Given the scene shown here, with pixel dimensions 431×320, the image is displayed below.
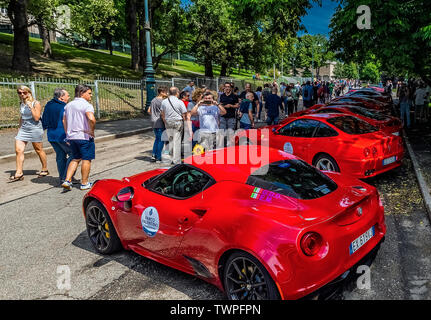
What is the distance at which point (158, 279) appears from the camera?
3727 millimetres

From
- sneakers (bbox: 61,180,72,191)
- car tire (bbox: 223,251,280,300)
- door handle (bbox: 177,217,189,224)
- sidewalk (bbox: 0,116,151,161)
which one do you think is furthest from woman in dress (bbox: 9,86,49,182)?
car tire (bbox: 223,251,280,300)

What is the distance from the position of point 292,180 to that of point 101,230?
8.01 feet

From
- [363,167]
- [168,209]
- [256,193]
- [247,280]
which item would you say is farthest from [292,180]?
[363,167]

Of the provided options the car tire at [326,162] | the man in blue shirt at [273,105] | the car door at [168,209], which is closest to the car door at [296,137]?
the car tire at [326,162]

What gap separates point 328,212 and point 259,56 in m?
35.2

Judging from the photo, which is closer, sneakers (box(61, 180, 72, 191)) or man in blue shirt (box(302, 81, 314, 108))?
sneakers (box(61, 180, 72, 191))

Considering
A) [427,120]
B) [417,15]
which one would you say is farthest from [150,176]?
[427,120]

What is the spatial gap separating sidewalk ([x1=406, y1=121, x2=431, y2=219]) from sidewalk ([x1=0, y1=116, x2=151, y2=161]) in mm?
9804

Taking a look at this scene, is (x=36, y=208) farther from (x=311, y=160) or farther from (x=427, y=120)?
(x=427, y=120)

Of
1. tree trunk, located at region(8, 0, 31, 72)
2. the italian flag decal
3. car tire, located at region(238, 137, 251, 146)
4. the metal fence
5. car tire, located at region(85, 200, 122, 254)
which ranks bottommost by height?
car tire, located at region(85, 200, 122, 254)

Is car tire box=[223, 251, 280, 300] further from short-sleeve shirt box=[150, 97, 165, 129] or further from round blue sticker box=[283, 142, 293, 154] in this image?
short-sleeve shirt box=[150, 97, 165, 129]

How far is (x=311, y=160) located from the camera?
282 inches

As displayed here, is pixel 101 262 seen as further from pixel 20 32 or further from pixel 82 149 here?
pixel 20 32

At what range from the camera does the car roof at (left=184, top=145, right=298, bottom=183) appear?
3424 mm
